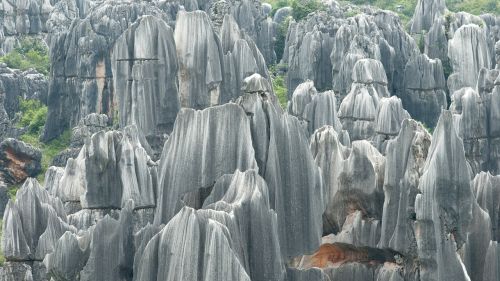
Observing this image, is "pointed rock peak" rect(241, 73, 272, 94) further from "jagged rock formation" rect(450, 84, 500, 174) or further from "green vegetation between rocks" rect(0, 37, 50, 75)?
"green vegetation between rocks" rect(0, 37, 50, 75)

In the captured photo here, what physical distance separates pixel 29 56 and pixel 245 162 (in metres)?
46.1

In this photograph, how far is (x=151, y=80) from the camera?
134 ft

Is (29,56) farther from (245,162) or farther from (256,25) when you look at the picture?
(245,162)

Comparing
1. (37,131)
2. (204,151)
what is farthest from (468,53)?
(204,151)

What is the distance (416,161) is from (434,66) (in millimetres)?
27760

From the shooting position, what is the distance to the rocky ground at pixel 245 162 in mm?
22969

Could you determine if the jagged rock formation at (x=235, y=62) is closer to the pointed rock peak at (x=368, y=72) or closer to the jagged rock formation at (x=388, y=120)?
the jagged rock formation at (x=388, y=120)

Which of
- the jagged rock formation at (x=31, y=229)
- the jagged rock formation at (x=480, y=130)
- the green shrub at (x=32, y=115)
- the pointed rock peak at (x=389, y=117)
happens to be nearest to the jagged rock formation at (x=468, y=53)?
the pointed rock peak at (x=389, y=117)

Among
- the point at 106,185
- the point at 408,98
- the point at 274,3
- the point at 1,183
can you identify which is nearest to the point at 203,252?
the point at 106,185

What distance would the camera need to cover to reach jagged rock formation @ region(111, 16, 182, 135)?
40781 mm

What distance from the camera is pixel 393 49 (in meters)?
57.0

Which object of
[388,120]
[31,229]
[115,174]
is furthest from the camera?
[388,120]

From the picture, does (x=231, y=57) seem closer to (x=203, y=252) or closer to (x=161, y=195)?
(x=161, y=195)

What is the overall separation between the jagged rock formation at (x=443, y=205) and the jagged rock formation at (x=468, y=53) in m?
28.1
